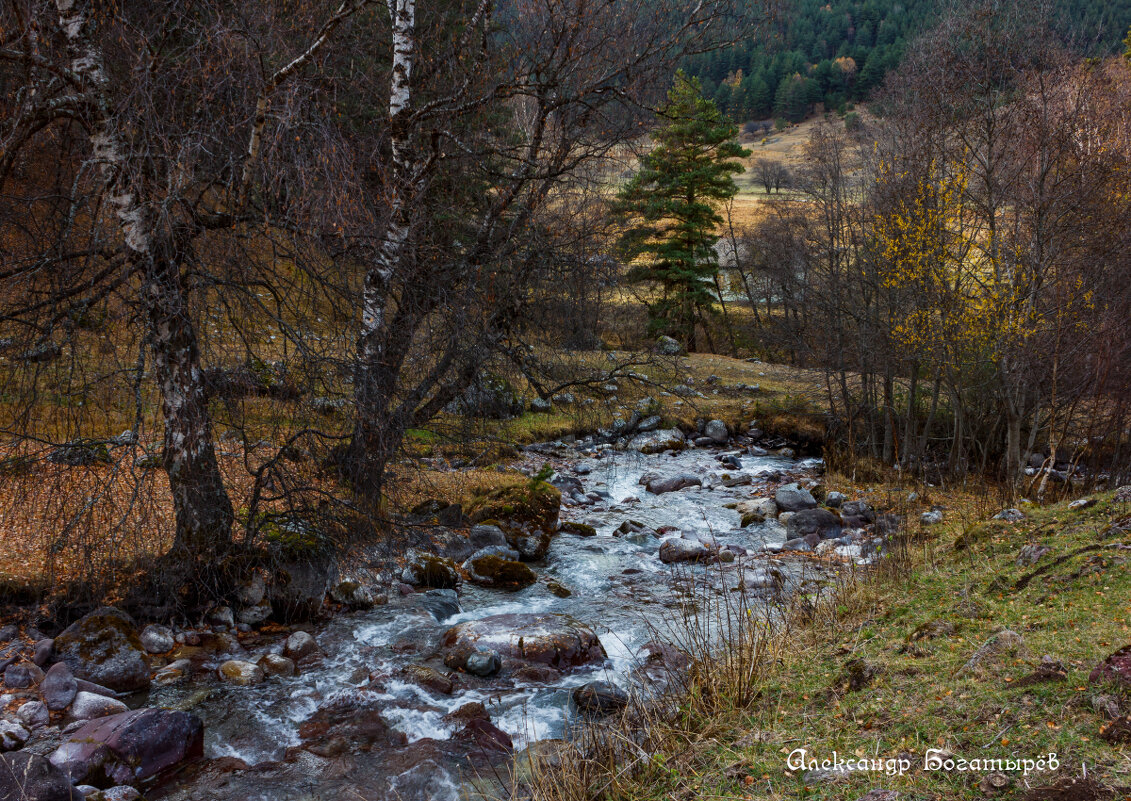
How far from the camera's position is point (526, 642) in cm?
665

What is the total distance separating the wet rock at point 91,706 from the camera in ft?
16.7

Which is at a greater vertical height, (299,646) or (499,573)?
(299,646)

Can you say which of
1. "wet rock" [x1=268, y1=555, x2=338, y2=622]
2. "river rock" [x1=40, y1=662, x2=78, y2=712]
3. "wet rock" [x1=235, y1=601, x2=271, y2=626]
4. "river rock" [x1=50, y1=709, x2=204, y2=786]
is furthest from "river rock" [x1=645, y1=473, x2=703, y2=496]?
"river rock" [x1=40, y1=662, x2=78, y2=712]

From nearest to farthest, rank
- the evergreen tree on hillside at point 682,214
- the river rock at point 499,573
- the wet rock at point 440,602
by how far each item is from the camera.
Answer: the wet rock at point 440,602 < the river rock at point 499,573 < the evergreen tree on hillside at point 682,214

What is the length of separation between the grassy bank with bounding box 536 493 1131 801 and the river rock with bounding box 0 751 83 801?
287 cm

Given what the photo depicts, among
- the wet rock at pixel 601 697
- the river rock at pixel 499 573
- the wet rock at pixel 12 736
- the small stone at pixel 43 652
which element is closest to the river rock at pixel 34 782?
the wet rock at pixel 12 736

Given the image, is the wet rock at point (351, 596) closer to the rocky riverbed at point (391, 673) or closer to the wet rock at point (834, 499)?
the rocky riverbed at point (391, 673)

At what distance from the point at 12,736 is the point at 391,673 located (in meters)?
2.67

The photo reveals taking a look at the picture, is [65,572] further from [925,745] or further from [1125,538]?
[1125,538]

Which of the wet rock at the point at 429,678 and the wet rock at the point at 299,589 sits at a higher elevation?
the wet rock at the point at 299,589

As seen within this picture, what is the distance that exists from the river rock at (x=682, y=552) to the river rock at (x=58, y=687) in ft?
22.2

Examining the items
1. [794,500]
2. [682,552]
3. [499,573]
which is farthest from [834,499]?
[499,573]

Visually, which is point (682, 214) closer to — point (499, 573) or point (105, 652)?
point (499, 573)

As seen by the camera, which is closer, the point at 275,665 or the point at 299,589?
the point at 275,665
